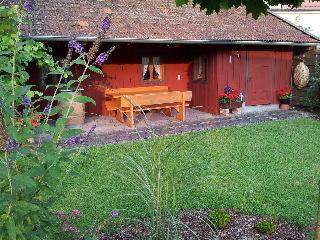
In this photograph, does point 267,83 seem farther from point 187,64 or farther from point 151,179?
point 151,179

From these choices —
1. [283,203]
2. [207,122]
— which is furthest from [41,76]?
[283,203]

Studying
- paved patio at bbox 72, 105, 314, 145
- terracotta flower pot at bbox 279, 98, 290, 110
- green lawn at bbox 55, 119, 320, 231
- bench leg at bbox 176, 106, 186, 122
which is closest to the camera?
green lawn at bbox 55, 119, 320, 231

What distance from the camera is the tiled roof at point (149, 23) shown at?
9984 millimetres

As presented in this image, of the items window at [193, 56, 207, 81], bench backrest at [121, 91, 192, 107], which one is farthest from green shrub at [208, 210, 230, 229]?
window at [193, 56, 207, 81]

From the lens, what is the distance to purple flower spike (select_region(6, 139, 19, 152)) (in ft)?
6.39

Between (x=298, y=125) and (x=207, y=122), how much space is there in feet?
8.57

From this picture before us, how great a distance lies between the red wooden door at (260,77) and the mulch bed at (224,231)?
9421 mm

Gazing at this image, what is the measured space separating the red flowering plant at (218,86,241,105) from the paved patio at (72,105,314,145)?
0.50m

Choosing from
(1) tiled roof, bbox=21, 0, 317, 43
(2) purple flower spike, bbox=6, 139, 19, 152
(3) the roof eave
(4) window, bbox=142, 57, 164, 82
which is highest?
(1) tiled roof, bbox=21, 0, 317, 43

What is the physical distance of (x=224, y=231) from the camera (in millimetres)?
4164

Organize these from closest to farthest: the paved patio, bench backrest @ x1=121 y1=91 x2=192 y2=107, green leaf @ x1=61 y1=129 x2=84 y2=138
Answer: green leaf @ x1=61 y1=129 x2=84 y2=138 < the paved patio < bench backrest @ x1=121 y1=91 x2=192 y2=107

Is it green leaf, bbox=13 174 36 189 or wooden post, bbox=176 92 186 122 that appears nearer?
green leaf, bbox=13 174 36 189

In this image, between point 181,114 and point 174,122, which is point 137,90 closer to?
Answer: point 181,114

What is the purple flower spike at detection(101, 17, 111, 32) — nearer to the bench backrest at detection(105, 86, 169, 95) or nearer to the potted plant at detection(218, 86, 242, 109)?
the bench backrest at detection(105, 86, 169, 95)
